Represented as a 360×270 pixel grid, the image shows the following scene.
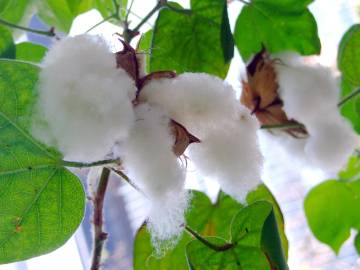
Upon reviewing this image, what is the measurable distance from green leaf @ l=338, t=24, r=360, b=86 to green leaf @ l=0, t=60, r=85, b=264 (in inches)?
13.8

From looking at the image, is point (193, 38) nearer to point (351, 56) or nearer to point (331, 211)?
point (351, 56)

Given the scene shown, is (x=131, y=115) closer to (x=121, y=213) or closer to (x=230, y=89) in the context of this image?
(x=230, y=89)

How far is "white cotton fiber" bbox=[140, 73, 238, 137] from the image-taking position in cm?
38

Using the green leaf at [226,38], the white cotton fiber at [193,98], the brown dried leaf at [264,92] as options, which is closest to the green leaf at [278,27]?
the brown dried leaf at [264,92]

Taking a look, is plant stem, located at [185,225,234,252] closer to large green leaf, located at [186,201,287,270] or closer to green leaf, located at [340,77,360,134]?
large green leaf, located at [186,201,287,270]

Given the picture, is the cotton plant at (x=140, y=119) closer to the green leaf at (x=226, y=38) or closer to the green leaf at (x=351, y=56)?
the green leaf at (x=226, y=38)

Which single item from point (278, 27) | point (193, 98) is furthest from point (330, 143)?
point (193, 98)

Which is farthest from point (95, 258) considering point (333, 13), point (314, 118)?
point (333, 13)

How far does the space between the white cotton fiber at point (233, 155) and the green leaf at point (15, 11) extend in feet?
0.81

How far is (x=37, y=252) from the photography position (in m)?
0.40

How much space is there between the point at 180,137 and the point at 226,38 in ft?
0.45

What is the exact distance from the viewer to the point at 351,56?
0.61 m

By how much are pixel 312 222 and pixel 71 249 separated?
0.33 metres

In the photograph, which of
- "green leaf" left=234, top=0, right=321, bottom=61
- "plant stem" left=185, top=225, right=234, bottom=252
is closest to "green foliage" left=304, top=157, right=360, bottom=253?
"green leaf" left=234, top=0, right=321, bottom=61
